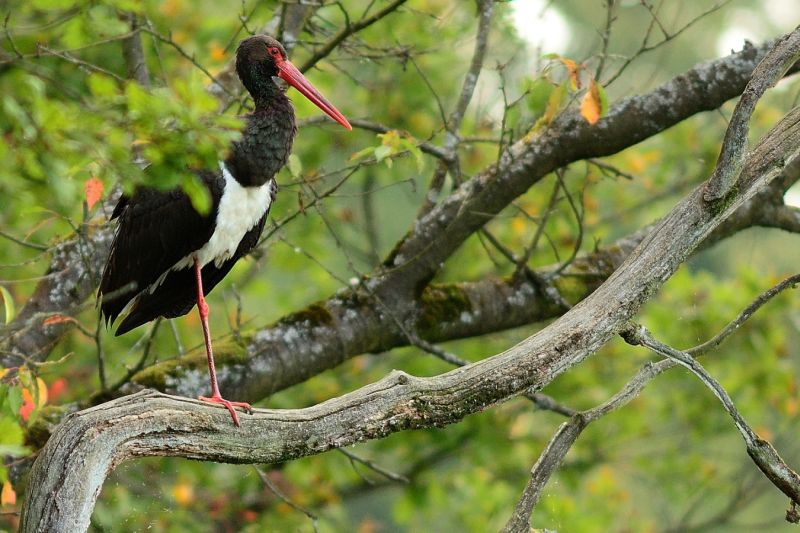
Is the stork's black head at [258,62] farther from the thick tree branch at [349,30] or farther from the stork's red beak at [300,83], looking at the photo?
the thick tree branch at [349,30]

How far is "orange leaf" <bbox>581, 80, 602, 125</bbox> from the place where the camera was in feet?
13.5

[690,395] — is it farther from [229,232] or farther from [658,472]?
[229,232]

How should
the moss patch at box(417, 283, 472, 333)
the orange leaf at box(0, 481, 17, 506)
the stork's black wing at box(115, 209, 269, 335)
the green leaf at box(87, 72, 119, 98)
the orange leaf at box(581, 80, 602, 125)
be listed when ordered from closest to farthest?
the green leaf at box(87, 72, 119, 98)
the orange leaf at box(0, 481, 17, 506)
the orange leaf at box(581, 80, 602, 125)
the stork's black wing at box(115, 209, 269, 335)
the moss patch at box(417, 283, 472, 333)

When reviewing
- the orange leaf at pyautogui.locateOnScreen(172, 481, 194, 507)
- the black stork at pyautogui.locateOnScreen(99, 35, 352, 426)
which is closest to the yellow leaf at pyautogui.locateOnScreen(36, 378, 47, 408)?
the black stork at pyautogui.locateOnScreen(99, 35, 352, 426)

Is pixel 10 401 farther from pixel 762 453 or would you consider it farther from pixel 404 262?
pixel 762 453

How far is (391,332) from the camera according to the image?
16.0 ft

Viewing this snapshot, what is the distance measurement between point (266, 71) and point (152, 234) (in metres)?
0.79

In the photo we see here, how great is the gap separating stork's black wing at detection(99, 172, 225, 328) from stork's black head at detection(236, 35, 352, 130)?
46cm

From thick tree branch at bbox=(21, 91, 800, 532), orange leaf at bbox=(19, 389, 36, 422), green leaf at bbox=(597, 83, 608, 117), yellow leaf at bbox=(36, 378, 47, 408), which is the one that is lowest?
thick tree branch at bbox=(21, 91, 800, 532)

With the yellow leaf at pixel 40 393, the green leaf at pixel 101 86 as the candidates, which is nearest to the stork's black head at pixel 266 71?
the yellow leaf at pixel 40 393

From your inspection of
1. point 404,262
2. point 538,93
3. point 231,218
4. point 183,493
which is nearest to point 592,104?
point 538,93

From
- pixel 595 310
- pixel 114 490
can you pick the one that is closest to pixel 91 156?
pixel 595 310

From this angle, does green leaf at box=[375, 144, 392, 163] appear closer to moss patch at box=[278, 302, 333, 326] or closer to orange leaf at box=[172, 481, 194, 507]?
moss patch at box=[278, 302, 333, 326]

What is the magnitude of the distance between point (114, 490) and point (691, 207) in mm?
3032
